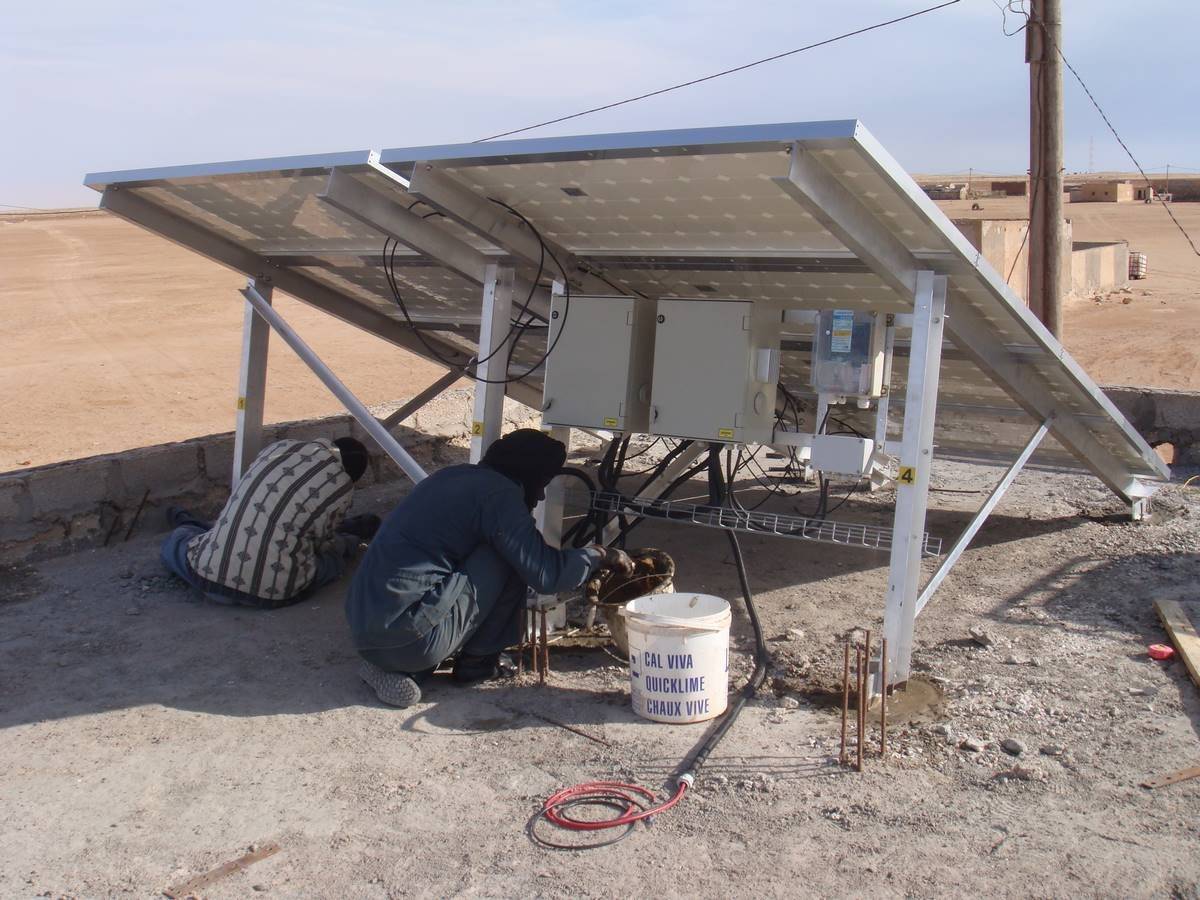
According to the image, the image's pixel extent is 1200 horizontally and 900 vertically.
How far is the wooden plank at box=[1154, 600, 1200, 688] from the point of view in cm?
510

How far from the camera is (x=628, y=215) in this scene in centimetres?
544

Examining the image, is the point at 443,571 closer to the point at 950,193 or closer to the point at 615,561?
the point at 615,561

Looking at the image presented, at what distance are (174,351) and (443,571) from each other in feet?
46.4

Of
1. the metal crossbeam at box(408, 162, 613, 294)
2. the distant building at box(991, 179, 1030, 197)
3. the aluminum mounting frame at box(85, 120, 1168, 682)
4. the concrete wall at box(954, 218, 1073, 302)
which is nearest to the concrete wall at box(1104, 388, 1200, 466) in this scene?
the aluminum mounting frame at box(85, 120, 1168, 682)

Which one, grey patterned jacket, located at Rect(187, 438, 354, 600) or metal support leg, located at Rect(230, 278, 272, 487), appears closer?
grey patterned jacket, located at Rect(187, 438, 354, 600)

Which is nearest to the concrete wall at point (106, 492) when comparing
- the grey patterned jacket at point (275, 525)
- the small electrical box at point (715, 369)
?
the grey patterned jacket at point (275, 525)

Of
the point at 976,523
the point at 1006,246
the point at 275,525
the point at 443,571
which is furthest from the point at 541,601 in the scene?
the point at 1006,246

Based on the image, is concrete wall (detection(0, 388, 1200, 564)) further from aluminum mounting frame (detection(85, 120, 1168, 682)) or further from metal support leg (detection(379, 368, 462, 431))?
aluminum mounting frame (detection(85, 120, 1168, 682))

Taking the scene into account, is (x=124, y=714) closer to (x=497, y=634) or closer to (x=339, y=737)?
(x=339, y=737)

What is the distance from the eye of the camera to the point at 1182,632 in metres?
5.50

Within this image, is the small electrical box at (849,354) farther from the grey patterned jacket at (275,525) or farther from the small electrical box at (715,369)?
the grey patterned jacket at (275,525)

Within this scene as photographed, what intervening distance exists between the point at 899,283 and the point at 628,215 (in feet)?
4.36

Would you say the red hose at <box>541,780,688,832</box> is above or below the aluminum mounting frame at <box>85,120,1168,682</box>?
below

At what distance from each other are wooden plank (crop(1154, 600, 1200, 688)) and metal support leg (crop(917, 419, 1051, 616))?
976 mm
